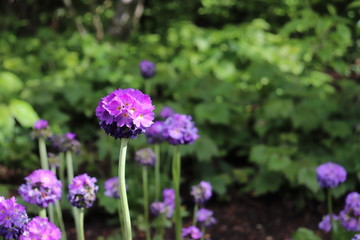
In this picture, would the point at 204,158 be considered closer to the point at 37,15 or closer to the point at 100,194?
the point at 100,194

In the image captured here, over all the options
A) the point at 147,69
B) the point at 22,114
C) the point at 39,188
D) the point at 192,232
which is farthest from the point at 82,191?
the point at 22,114

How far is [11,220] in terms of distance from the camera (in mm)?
1578

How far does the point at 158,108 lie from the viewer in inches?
156

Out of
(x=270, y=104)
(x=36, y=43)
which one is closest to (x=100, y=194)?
(x=270, y=104)

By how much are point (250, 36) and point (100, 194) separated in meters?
3.00

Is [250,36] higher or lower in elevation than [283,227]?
higher

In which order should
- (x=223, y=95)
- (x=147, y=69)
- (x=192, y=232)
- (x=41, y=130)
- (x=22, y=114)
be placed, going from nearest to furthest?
(x=192, y=232) < (x=41, y=130) < (x=147, y=69) < (x=22, y=114) < (x=223, y=95)

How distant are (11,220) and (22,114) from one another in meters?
1.82

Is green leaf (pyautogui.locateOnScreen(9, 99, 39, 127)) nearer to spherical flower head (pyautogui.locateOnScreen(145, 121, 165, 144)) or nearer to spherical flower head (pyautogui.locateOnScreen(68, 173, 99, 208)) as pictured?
spherical flower head (pyautogui.locateOnScreen(145, 121, 165, 144))

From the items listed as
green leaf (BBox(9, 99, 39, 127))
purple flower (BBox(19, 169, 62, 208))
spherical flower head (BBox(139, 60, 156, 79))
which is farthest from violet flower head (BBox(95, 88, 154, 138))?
green leaf (BBox(9, 99, 39, 127))

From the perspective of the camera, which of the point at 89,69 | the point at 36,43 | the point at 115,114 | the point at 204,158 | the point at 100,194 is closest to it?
the point at 115,114

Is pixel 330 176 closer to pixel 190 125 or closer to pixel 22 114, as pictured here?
pixel 190 125

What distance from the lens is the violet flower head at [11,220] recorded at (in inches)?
61.9

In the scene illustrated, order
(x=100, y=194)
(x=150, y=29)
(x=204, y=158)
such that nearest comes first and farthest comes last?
(x=100, y=194)
(x=204, y=158)
(x=150, y=29)
